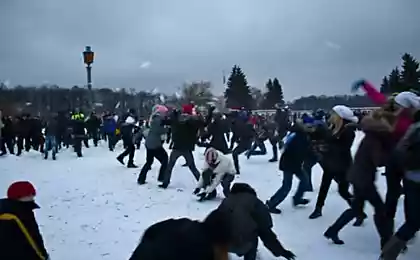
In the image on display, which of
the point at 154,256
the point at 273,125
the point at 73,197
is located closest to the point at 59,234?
the point at 73,197

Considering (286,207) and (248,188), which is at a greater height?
(248,188)

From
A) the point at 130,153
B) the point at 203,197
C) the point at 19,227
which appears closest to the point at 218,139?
the point at 203,197

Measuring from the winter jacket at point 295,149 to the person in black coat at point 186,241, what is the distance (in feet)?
18.5

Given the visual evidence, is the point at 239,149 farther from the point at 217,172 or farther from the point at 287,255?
the point at 287,255

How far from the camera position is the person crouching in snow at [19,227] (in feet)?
13.6

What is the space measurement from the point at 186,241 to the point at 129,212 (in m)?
6.31

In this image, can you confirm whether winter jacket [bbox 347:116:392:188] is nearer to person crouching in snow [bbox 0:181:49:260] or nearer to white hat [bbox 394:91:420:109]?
white hat [bbox 394:91:420:109]

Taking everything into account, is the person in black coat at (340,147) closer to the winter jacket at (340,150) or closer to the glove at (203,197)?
the winter jacket at (340,150)

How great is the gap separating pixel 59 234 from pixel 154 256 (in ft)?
17.4

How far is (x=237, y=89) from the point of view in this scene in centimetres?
6850

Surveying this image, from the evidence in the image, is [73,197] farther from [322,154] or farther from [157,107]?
[322,154]

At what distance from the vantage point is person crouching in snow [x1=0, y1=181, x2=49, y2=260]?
4152 millimetres

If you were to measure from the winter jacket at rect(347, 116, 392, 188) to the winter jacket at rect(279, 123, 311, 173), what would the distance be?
230 cm

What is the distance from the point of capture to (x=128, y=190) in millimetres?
10453
